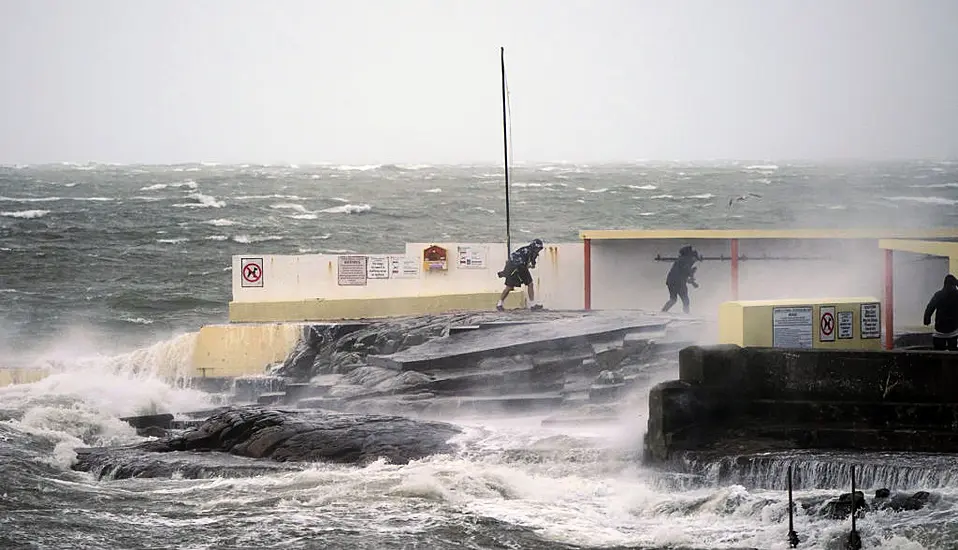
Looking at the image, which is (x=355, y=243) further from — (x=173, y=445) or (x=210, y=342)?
(x=173, y=445)

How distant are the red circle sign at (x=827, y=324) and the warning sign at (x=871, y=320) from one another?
1.87 ft

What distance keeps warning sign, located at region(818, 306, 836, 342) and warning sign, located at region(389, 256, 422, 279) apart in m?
11.6

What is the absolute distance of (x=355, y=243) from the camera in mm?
64750

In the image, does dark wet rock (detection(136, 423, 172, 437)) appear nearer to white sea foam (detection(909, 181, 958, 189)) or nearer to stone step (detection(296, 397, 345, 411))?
stone step (detection(296, 397, 345, 411))

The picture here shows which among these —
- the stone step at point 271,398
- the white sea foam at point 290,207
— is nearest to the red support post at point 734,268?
the stone step at point 271,398

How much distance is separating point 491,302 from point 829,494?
1335cm

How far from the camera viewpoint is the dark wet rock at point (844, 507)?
54.6 feet

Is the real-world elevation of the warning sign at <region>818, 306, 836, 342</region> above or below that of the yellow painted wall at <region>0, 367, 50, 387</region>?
above

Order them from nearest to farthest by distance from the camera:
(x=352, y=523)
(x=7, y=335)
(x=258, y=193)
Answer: (x=352, y=523) → (x=7, y=335) → (x=258, y=193)

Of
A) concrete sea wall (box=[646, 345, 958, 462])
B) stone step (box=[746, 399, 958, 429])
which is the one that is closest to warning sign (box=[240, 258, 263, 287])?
concrete sea wall (box=[646, 345, 958, 462])

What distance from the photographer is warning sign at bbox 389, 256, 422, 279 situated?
100 feet

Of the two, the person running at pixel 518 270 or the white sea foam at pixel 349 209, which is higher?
the white sea foam at pixel 349 209

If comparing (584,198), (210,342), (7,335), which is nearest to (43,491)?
(210,342)

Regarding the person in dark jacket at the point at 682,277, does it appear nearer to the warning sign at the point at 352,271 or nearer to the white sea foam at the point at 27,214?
the warning sign at the point at 352,271
